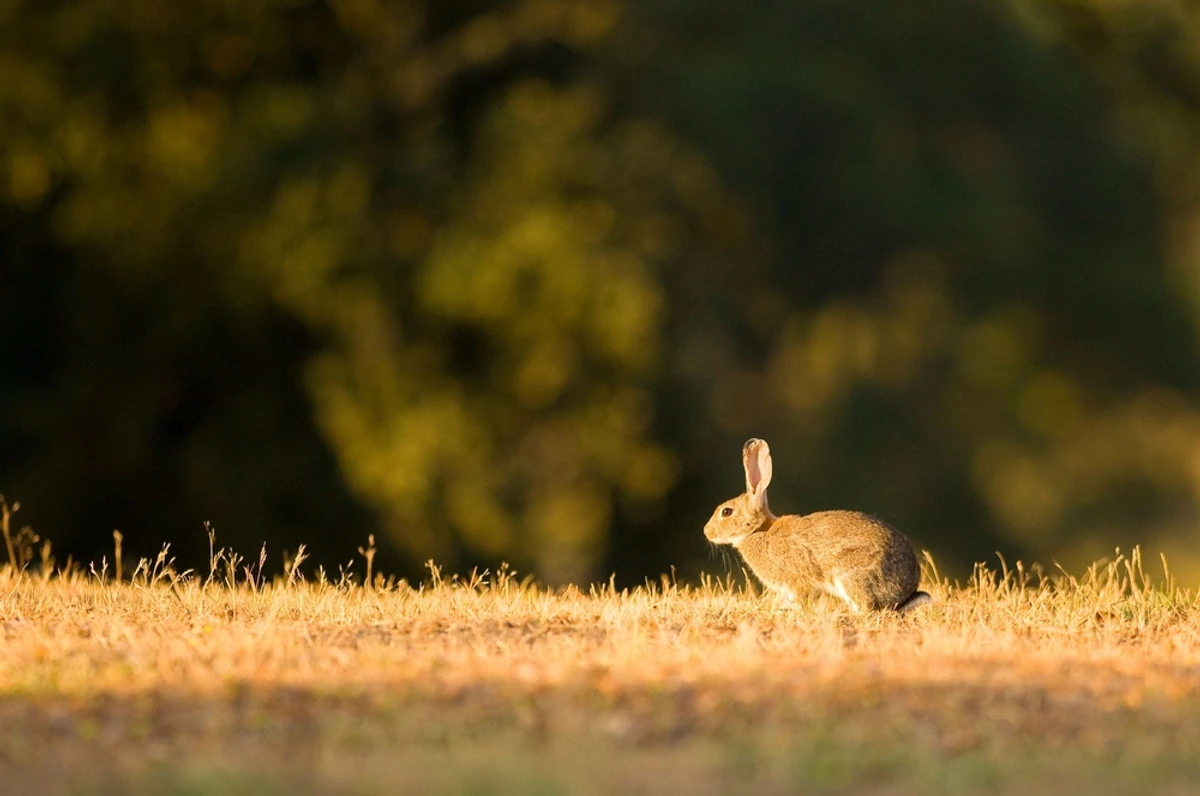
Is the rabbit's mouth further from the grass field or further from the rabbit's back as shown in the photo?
the grass field

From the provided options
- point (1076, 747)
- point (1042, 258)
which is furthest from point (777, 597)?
point (1042, 258)

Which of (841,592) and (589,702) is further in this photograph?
(841,592)

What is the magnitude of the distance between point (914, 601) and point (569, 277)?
9.95 m

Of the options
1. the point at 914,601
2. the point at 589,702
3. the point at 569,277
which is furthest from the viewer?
the point at 569,277

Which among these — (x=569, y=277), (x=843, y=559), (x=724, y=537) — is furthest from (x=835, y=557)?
(x=569, y=277)

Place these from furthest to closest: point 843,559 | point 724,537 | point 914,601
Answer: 1. point 724,537
2. point 914,601
3. point 843,559

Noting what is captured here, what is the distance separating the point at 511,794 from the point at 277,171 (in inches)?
595

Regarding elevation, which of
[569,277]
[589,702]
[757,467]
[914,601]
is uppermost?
[569,277]

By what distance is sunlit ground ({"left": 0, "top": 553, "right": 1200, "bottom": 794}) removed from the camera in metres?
6.04

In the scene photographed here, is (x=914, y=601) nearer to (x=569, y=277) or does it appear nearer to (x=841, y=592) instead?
(x=841, y=592)

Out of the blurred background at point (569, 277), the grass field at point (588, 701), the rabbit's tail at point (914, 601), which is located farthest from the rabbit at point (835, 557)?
the blurred background at point (569, 277)

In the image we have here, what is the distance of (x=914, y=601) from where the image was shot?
33.8 feet

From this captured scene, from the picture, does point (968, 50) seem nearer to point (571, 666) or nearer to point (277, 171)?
point (277, 171)

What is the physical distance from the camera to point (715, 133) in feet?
70.5
